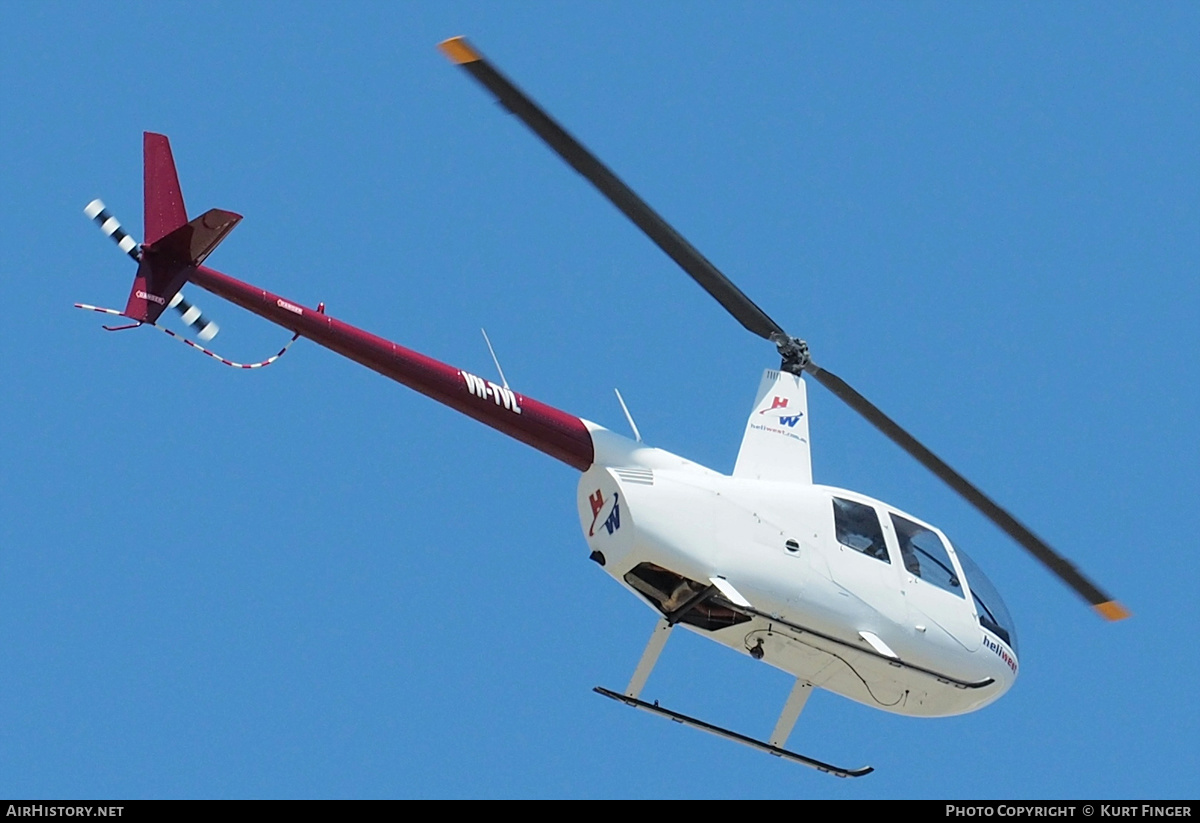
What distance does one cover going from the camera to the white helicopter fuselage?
1822 centimetres

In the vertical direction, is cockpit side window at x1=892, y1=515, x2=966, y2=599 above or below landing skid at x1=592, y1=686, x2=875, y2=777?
above

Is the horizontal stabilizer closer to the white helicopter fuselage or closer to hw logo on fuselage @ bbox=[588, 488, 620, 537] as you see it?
the white helicopter fuselage

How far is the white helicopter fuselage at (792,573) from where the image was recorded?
18219 mm

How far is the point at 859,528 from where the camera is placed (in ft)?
63.1

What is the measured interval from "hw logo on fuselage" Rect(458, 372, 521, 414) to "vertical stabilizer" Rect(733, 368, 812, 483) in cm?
231

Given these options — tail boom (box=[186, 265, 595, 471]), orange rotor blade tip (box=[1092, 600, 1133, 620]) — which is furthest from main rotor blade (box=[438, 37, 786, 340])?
orange rotor blade tip (box=[1092, 600, 1133, 620])

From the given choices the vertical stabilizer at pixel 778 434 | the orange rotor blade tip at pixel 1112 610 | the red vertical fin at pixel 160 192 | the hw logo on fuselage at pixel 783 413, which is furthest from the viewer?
the orange rotor blade tip at pixel 1112 610

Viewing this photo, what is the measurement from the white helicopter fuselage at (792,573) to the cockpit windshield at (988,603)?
0.46 ft

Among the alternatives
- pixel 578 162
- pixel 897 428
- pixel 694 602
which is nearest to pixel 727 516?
pixel 694 602

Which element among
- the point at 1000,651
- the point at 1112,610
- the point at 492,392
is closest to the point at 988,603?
Answer: the point at 1000,651

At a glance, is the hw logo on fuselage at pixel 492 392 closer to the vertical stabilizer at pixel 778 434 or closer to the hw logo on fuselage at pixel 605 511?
the hw logo on fuselage at pixel 605 511

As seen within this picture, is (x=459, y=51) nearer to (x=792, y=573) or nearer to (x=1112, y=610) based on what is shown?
(x=792, y=573)

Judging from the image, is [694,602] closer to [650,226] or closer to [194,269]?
[650,226]

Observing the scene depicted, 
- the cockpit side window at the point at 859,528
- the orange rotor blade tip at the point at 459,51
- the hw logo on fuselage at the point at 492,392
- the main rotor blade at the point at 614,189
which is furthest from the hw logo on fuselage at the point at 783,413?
the orange rotor blade tip at the point at 459,51
